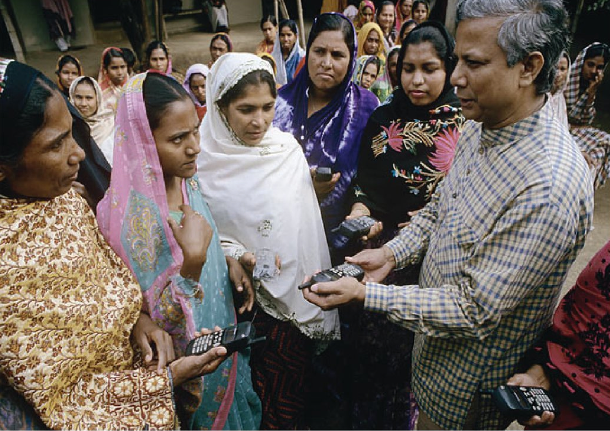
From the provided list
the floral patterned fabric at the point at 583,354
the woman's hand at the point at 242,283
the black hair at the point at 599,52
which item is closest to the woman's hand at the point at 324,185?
the woman's hand at the point at 242,283

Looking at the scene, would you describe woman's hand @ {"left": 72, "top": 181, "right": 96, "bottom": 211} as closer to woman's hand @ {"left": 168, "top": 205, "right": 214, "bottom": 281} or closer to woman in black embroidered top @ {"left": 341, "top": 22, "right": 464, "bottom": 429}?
woman's hand @ {"left": 168, "top": 205, "right": 214, "bottom": 281}

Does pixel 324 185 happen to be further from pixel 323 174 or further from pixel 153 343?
pixel 153 343

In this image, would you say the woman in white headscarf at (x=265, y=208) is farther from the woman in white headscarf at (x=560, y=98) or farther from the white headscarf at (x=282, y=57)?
the white headscarf at (x=282, y=57)

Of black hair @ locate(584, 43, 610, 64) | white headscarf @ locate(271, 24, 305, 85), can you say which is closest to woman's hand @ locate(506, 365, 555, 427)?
black hair @ locate(584, 43, 610, 64)

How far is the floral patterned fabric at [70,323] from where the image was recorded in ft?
3.31

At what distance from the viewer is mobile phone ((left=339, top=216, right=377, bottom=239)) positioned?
183 cm

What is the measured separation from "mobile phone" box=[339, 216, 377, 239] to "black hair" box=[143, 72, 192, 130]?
0.93 meters

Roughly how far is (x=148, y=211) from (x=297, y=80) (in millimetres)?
1604

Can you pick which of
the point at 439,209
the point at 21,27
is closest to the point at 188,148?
the point at 439,209

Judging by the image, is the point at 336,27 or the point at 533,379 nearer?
the point at 533,379

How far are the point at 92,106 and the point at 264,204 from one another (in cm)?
313

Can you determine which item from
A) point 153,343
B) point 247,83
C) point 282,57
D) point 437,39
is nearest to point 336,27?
point 437,39

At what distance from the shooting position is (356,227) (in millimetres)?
1847

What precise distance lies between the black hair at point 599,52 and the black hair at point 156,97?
4.66m
